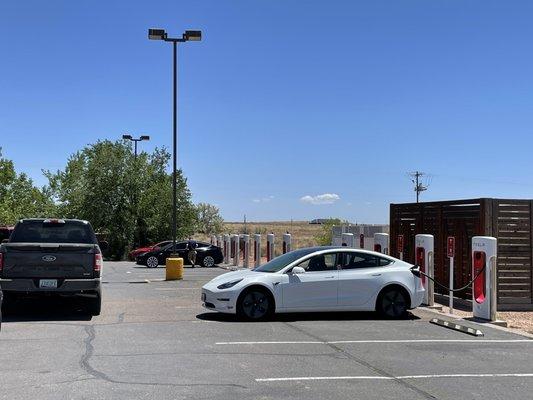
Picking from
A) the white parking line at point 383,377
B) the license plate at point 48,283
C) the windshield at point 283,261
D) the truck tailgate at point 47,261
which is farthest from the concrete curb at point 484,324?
the license plate at point 48,283

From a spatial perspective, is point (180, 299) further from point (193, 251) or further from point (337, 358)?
point (193, 251)

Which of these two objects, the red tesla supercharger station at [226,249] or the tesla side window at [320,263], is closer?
the tesla side window at [320,263]

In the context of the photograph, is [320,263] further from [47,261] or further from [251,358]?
[47,261]

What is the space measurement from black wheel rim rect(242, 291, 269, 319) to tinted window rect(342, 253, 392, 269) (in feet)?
5.77

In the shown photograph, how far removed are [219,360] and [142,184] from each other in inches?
1488

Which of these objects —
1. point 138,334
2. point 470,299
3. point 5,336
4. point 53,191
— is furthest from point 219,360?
point 53,191

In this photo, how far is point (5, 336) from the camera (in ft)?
32.5

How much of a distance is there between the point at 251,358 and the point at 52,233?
641 centimetres

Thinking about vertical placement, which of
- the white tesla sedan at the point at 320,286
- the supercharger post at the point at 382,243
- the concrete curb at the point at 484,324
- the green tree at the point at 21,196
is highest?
the green tree at the point at 21,196

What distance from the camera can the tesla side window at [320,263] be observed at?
12.3 metres

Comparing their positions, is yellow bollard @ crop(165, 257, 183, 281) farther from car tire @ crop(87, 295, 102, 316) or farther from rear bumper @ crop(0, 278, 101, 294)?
rear bumper @ crop(0, 278, 101, 294)

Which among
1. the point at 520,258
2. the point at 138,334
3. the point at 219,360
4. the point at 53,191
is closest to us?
the point at 219,360

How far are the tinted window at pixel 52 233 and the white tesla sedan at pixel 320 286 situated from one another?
114 inches

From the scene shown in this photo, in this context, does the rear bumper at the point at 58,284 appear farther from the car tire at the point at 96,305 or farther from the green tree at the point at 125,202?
the green tree at the point at 125,202
